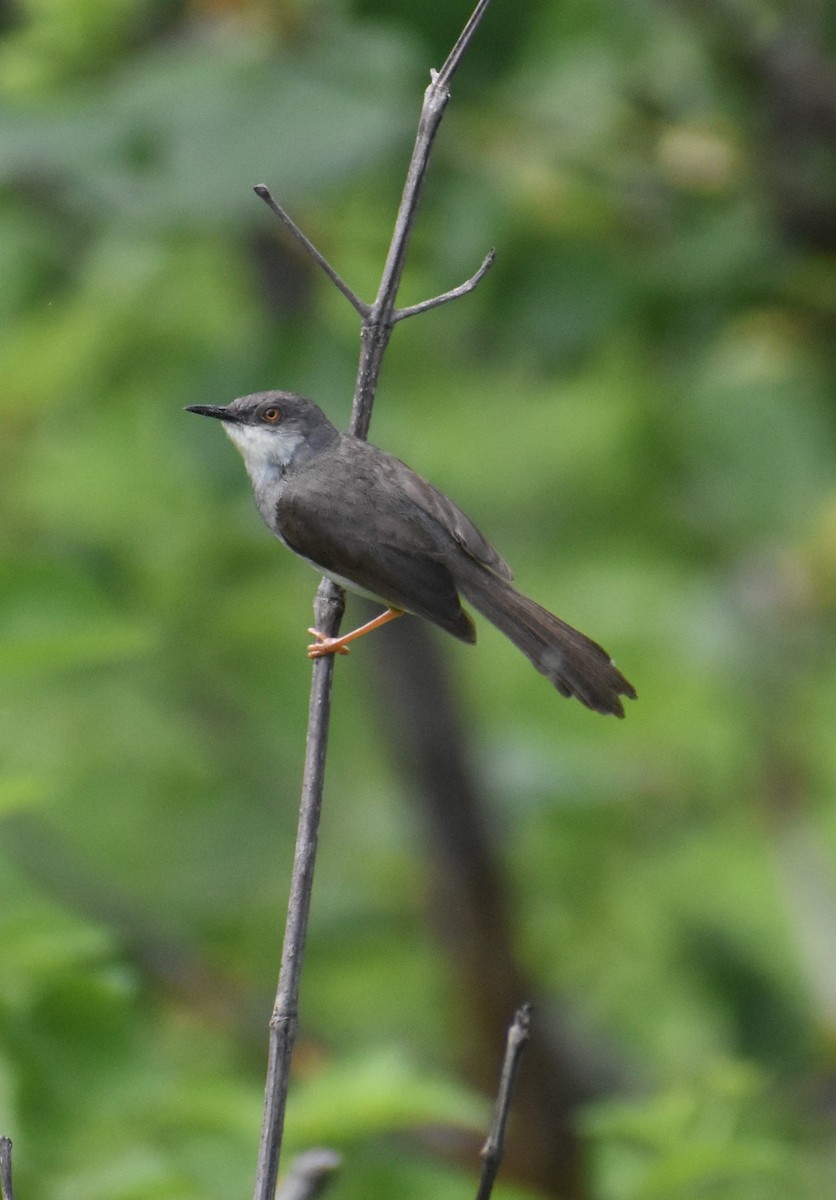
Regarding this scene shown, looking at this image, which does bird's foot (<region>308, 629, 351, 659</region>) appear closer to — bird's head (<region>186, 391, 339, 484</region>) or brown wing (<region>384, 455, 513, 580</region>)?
brown wing (<region>384, 455, 513, 580</region>)

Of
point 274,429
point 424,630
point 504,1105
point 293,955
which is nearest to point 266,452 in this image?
point 274,429

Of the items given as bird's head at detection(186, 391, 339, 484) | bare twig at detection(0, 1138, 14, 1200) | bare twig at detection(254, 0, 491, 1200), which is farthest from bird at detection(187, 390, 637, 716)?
bare twig at detection(0, 1138, 14, 1200)

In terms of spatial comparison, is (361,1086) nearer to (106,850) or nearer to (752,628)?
(106,850)

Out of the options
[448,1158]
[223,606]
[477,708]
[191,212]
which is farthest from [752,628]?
[191,212]

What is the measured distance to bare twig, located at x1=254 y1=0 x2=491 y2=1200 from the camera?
73.6 inches

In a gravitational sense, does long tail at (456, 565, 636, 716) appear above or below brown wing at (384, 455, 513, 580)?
below

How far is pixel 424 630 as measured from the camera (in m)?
5.80

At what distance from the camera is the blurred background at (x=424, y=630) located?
317 cm

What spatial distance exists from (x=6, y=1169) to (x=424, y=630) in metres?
4.15

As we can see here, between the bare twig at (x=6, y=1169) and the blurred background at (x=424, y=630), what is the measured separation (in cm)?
69

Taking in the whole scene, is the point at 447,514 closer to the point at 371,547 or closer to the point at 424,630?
the point at 371,547

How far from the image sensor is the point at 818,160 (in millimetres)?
4156

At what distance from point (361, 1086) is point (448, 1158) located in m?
2.21

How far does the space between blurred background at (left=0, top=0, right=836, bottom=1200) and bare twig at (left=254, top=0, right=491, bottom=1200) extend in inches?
21.0
